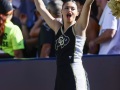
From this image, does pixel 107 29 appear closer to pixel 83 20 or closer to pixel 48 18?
pixel 48 18

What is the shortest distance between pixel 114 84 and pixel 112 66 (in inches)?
8.6

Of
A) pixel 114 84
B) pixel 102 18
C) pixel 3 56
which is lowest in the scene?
pixel 114 84

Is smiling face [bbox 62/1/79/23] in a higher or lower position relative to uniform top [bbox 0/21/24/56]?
higher

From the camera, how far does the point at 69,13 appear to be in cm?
452

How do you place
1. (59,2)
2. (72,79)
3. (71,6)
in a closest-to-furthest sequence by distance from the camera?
(72,79)
(71,6)
(59,2)

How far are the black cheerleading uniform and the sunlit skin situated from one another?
0.47 ft

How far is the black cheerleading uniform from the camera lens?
4309mm

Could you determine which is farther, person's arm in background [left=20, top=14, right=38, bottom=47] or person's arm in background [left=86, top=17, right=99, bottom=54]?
person's arm in background [left=20, top=14, right=38, bottom=47]

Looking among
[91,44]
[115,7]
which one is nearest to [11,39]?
[91,44]

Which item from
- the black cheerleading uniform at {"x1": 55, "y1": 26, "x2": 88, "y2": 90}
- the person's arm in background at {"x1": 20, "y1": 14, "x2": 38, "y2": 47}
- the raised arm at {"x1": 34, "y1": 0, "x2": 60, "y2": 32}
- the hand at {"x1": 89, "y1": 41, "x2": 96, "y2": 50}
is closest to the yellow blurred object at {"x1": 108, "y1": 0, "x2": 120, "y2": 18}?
the black cheerleading uniform at {"x1": 55, "y1": 26, "x2": 88, "y2": 90}

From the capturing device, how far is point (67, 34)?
14.3 ft

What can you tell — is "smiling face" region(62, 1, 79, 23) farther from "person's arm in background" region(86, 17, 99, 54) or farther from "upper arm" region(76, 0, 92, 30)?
"person's arm in background" region(86, 17, 99, 54)

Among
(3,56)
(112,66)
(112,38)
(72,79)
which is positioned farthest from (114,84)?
(3,56)

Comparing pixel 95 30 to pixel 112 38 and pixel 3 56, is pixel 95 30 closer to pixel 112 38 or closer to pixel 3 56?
pixel 112 38
